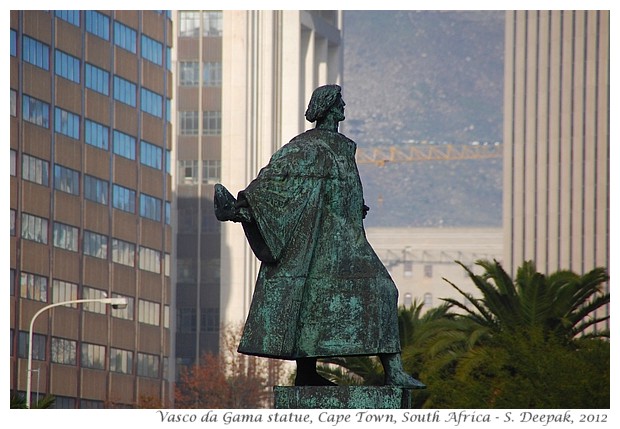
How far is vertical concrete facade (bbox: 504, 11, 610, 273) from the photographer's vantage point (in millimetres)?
141125

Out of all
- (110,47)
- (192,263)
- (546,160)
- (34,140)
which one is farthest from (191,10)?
(34,140)

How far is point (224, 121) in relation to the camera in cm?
15762

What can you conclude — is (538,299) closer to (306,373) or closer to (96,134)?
(306,373)


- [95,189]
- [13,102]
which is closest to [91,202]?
[95,189]

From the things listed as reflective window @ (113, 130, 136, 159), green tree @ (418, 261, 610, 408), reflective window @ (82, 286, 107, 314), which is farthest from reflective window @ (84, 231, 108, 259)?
green tree @ (418, 261, 610, 408)

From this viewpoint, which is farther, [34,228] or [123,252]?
[123,252]

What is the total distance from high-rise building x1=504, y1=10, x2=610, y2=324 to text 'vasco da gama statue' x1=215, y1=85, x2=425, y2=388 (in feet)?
400

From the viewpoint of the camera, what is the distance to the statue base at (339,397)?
15938 mm

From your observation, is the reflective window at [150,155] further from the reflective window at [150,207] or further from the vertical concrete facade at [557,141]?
the vertical concrete facade at [557,141]

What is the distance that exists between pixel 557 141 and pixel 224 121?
91.9ft

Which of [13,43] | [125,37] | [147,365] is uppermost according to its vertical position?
[125,37]

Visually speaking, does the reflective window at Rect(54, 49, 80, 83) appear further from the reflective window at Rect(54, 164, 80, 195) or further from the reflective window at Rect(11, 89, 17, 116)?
the reflective window at Rect(11, 89, 17, 116)

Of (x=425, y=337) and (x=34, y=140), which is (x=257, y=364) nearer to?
Answer: (x=34, y=140)

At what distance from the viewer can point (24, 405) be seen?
6162 centimetres
